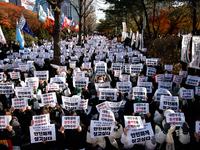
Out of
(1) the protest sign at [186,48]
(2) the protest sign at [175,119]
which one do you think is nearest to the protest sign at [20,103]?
(2) the protest sign at [175,119]

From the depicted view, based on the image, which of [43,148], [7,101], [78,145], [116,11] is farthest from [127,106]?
[116,11]

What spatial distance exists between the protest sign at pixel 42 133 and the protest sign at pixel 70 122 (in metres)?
0.26

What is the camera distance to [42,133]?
3.50 m

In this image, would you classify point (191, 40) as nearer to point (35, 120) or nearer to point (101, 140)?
point (101, 140)

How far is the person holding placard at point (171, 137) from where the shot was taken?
3.36 meters

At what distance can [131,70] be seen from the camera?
825 cm

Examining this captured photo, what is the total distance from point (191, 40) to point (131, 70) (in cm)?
285

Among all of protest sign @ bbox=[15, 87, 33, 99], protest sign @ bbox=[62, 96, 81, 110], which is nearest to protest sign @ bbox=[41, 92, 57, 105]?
protest sign @ bbox=[62, 96, 81, 110]

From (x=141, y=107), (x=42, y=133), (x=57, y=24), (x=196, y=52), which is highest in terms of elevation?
(x=57, y=24)

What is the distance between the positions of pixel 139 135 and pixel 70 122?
1.42 meters

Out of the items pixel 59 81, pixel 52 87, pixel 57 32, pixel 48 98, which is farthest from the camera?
pixel 57 32

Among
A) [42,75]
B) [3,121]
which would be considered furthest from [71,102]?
[42,75]

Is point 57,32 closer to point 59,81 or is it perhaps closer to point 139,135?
point 59,81

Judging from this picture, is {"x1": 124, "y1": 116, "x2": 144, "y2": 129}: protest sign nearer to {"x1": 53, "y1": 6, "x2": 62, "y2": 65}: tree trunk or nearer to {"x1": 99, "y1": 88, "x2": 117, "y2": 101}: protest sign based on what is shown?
{"x1": 99, "y1": 88, "x2": 117, "y2": 101}: protest sign
